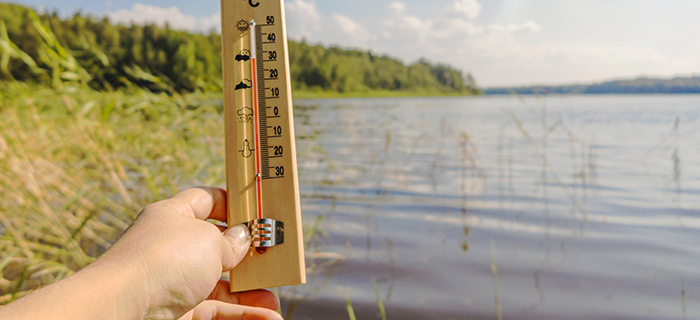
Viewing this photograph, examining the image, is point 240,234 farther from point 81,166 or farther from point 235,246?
point 81,166

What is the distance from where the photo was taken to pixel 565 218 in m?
4.62

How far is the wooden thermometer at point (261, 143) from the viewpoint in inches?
51.4

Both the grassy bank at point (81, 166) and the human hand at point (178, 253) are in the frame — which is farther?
the grassy bank at point (81, 166)

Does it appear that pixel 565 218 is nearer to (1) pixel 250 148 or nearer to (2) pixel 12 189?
(1) pixel 250 148

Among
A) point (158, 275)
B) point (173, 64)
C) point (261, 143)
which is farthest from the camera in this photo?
point (173, 64)

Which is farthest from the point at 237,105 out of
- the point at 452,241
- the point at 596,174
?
the point at 596,174

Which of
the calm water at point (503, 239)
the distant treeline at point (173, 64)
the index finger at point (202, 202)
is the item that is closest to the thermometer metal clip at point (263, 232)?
the index finger at point (202, 202)

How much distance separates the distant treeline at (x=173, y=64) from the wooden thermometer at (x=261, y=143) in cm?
109

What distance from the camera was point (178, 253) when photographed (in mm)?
1092

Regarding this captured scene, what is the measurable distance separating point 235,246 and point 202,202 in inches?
8.8

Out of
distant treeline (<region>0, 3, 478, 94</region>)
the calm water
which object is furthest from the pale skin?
the calm water

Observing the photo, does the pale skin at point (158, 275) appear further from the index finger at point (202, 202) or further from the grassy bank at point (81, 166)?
the grassy bank at point (81, 166)

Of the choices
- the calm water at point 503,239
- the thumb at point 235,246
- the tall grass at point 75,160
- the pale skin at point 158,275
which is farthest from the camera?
the tall grass at point 75,160

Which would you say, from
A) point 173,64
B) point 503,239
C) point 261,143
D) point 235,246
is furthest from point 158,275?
point 173,64
